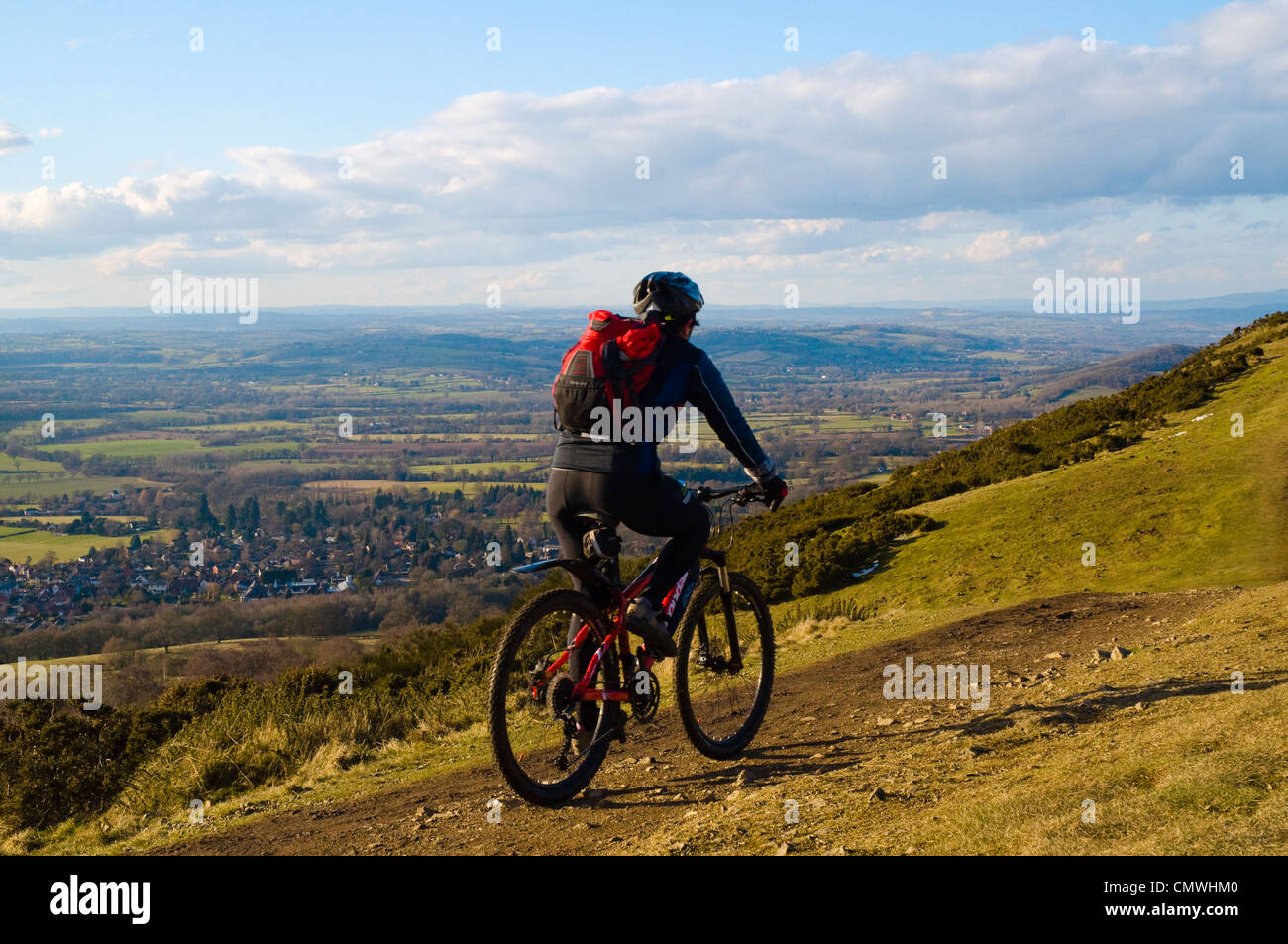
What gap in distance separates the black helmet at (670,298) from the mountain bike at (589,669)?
1029 mm

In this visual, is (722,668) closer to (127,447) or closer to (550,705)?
(550,705)

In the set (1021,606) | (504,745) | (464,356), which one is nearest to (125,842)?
(504,745)

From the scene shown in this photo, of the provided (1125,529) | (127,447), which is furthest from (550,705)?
(127,447)

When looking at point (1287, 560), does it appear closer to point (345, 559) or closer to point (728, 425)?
point (728, 425)

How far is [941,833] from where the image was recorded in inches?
142

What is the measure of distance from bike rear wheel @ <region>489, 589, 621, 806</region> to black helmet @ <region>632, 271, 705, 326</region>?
5.41 ft

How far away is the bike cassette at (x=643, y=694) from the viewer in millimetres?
5160

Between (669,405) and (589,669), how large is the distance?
4.99ft

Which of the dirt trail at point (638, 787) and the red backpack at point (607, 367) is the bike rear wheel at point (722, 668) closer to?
the dirt trail at point (638, 787)

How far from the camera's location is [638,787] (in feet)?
17.3

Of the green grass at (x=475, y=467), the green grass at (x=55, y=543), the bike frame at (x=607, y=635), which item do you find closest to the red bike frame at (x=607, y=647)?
the bike frame at (x=607, y=635)

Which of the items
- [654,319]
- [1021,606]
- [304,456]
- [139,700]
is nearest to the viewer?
[654,319]

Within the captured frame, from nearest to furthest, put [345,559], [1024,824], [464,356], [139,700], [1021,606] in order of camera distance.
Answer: [1024,824] → [1021,606] → [139,700] → [345,559] → [464,356]
